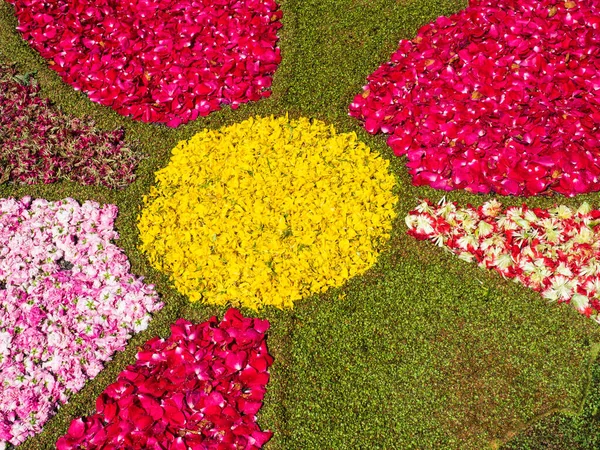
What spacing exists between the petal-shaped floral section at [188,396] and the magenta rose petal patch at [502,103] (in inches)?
92.5

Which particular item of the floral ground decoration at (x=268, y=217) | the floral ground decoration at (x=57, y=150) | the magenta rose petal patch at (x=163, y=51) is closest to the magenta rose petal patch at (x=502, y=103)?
the floral ground decoration at (x=268, y=217)

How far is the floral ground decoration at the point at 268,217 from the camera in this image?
16.7 ft

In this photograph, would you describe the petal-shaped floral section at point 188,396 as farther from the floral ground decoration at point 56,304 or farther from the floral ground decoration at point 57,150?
the floral ground decoration at point 57,150

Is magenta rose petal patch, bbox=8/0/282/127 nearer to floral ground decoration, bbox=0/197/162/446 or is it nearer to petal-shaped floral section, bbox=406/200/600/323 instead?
floral ground decoration, bbox=0/197/162/446

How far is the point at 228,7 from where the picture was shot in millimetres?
7055

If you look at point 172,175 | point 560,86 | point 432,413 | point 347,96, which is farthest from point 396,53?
point 432,413

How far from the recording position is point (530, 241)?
5090mm

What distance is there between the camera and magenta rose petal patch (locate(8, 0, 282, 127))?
6438 millimetres

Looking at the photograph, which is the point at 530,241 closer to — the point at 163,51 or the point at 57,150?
the point at 163,51

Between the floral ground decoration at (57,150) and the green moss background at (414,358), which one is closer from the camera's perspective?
the green moss background at (414,358)

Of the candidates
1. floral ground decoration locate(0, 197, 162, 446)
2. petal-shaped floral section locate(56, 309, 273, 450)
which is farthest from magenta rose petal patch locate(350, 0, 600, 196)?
floral ground decoration locate(0, 197, 162, 446)

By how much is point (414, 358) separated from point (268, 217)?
1704 mm

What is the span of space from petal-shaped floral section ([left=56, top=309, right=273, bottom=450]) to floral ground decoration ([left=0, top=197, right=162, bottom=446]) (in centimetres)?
34

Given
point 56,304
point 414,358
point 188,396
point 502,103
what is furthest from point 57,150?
point 502,103
